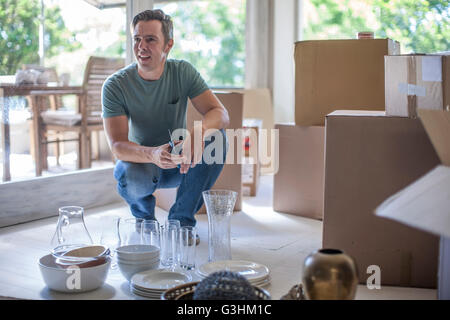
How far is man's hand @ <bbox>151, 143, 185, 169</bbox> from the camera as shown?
2.07 metres

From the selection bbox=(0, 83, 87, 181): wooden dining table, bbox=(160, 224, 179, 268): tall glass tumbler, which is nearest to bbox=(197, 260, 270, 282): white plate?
bbox=(160, 224, 179, 268): tall glass tumbler

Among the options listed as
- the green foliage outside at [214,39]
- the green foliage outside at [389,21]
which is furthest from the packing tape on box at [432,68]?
the green foliage outside at [214,39]

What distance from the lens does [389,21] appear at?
400 centimetres

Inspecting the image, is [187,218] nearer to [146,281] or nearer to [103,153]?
[146,281]

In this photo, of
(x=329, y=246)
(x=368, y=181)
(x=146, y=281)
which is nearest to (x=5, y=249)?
(x=146, y=281)

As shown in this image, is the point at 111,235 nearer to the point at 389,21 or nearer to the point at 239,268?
the point at 239,268

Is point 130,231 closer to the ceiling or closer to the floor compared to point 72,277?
closer to the ceiling

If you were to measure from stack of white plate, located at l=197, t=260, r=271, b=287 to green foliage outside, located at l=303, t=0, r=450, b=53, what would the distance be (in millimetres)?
2557

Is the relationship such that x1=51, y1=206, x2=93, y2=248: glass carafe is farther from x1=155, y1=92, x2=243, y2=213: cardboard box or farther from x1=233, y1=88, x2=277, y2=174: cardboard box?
x1=233, y1=88, x2=277, y2=174: cardboard box

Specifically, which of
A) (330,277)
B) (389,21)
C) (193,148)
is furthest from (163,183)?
(389,21)

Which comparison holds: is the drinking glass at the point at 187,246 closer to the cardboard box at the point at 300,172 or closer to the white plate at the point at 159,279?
the white plate at the point at 159,279

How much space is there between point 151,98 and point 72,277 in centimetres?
88

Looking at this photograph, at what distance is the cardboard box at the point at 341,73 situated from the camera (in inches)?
104
